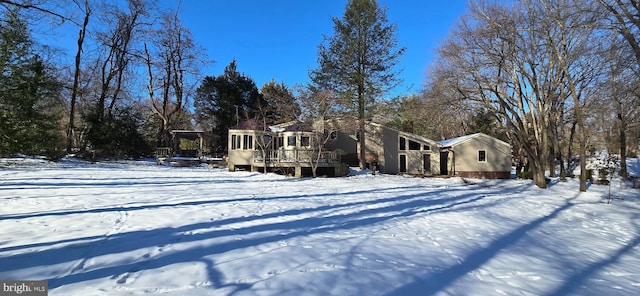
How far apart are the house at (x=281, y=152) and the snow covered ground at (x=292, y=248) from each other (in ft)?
37.3

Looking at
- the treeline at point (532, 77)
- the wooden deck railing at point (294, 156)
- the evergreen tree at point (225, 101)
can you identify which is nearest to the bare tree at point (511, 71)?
the treeline at point (532, 77)

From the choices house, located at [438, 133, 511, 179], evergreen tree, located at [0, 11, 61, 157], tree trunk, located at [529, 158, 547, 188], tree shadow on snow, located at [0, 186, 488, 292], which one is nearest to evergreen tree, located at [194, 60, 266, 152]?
evergreen tree, located at [0, 11, 61, 157]

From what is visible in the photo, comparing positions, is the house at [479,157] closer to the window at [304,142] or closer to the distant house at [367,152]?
the distant house at [367,152]

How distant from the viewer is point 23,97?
1420 cm

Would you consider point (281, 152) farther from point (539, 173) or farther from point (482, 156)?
point (539, 173)

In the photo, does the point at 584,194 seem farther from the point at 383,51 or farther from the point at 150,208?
the point at 150,208

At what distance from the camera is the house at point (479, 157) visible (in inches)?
947

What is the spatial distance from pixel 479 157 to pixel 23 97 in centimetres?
2750

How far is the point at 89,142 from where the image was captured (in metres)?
23.8

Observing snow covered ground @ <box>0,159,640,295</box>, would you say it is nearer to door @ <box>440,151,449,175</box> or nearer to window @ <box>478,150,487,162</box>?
window @ <box>478,150,487,162</box>

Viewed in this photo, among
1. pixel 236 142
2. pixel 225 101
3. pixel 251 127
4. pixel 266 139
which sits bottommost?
pixel 236 142

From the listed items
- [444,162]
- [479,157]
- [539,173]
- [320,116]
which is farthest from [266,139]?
[539,173]

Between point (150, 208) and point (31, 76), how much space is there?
44.2 feet

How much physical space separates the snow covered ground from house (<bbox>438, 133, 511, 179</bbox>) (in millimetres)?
15370
